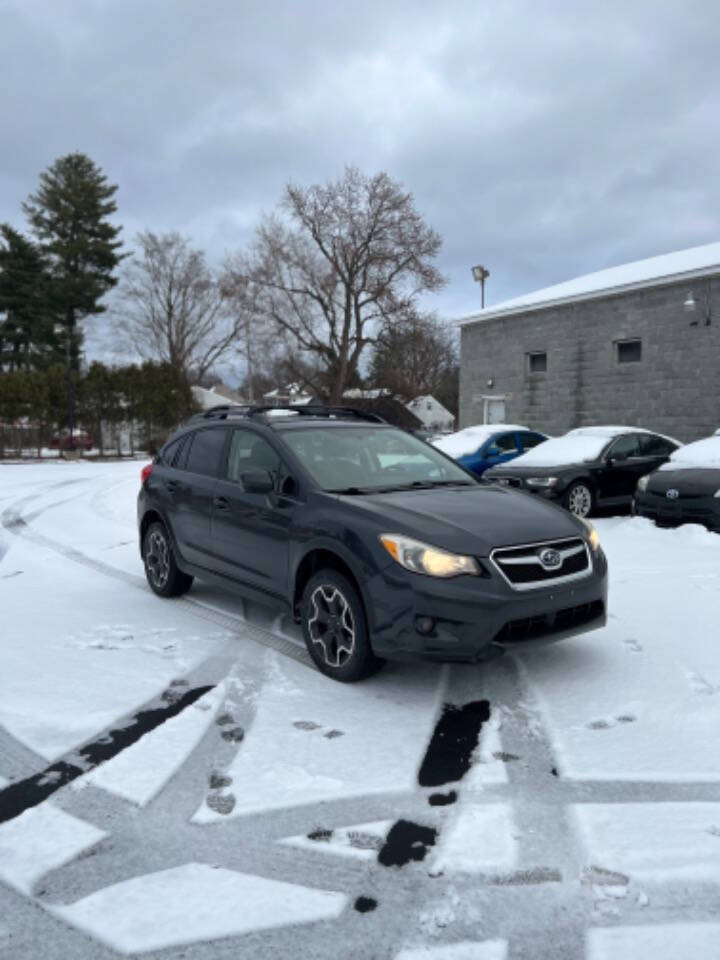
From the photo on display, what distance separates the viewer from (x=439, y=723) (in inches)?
150

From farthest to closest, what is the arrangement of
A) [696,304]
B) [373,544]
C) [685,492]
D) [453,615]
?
[696,304] → [685,492] → [373,544] → [453,615]

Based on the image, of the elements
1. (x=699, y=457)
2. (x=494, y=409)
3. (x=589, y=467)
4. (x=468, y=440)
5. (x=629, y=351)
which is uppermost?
(x=629, y=351)

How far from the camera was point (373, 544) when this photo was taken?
412 cm

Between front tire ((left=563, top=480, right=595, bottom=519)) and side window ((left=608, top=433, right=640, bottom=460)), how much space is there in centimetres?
84

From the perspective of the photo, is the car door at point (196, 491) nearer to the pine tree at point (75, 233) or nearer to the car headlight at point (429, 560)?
the car headlight at point (429, 560)

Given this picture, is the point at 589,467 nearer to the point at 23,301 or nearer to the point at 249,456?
the point at 249,456

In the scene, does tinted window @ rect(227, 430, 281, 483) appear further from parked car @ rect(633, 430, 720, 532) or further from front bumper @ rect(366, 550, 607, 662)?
parked car @ rect(633, 430, 720, 532)

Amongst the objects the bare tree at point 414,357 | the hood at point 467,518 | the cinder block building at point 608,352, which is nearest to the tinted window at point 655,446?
the cinder block building at point 608,352

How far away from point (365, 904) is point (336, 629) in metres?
2.04

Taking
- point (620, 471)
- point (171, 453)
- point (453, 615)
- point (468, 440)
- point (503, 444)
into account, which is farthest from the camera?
point (468, 440)

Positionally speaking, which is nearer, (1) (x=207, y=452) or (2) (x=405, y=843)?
(2) (x=405, y=843)

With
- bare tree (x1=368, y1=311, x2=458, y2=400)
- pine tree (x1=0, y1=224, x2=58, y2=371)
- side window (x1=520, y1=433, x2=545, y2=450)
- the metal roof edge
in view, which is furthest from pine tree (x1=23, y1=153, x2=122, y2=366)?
side window (x1=520, y1=433, x2=545, y2=450)

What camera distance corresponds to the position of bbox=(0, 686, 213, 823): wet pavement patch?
303cm

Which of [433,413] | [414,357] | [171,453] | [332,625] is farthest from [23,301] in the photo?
[332,625]
